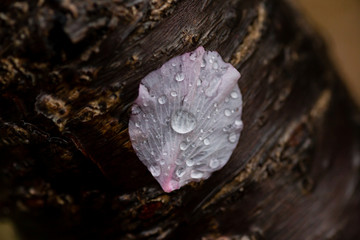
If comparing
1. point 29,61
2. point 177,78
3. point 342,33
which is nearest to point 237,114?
point 177,78

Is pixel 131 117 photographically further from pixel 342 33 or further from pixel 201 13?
pixel 342 33

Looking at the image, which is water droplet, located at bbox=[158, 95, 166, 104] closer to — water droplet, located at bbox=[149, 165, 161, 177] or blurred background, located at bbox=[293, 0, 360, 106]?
water droplet, located at bbox=[149, 165, 161, 177]

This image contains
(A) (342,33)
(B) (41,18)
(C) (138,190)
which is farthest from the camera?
(A) (342,33)

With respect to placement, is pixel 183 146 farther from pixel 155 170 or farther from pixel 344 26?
pixel 344 26

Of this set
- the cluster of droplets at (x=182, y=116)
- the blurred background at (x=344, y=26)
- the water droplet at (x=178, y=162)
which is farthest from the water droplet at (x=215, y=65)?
the blurred background at (x=344, y=26)

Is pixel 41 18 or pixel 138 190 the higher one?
pixel 41 18

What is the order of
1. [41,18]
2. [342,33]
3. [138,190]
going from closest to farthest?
[41,18]
[138,190]
[342,33]

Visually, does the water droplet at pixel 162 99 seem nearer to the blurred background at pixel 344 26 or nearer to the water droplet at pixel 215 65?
the water droplet at pixel 215 65

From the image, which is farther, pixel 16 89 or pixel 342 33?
pixel 342 33
